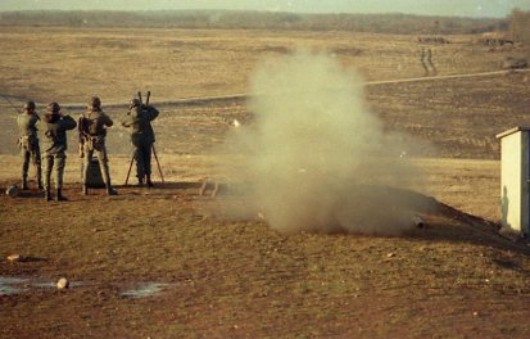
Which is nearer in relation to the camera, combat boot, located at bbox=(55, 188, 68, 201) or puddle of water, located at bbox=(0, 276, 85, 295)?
puddle of water, located at bbox=(0, 276, 85, 295)

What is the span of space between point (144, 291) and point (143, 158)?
22.2 feet

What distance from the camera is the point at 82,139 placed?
19562 millimetres

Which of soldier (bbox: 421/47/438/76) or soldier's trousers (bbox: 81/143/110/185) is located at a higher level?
soldier's trousers (bbox: 81/143/110/185)

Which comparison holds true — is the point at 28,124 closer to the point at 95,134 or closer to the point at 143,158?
the point at 95,134

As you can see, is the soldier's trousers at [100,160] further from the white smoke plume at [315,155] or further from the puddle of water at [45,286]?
the puddle of water at [45,286]

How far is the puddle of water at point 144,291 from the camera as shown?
13898 millimetres

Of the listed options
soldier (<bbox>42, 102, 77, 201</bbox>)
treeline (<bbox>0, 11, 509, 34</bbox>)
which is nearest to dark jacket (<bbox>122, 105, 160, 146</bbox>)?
soldier (<bbox>42, 102, 77, 201</bbox>)

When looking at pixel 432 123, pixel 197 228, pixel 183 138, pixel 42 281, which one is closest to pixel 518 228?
pixel 197 228

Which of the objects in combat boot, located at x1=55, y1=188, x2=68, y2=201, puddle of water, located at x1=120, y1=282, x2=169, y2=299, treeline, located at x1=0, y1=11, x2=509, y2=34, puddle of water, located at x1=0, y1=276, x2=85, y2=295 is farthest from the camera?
treeline, located at x1=0, y1=11, x2=509, y2=34

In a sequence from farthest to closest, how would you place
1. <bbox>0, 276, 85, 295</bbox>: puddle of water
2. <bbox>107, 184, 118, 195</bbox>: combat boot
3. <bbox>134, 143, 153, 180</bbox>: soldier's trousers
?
<bbox>134, 143, 153, 180</bbox>: soldier's trousers < <bbox>107, 184, 118, 195</bbox>: combat boot < <bbox>0, 276, 85, 295</bbox>: puddle of water

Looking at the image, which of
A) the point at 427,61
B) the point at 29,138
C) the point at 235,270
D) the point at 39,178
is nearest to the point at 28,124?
the point at 29,138

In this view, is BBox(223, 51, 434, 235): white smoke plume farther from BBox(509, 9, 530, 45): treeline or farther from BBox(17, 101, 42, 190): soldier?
BBox(509, 9, 530, 45): treeline

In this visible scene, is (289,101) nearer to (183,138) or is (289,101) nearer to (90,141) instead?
(90,141)

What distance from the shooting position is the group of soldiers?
62.1 feet
